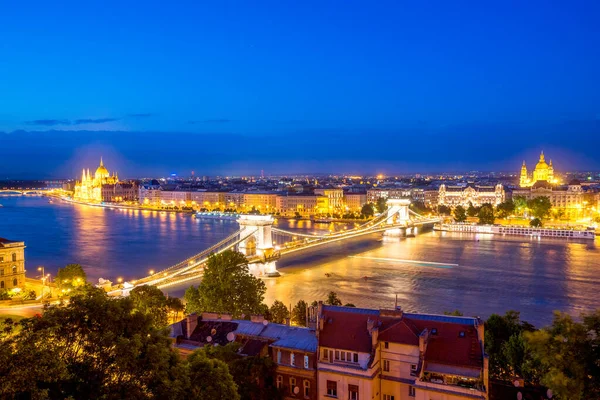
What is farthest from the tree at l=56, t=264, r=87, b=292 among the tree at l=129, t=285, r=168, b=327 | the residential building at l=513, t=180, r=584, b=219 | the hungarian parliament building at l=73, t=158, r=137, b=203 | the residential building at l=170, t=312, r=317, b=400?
the hungarian parliament building at l=73, t=158, r=137, b=203

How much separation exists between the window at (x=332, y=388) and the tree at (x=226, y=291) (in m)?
5.17

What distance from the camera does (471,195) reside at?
6281 cm

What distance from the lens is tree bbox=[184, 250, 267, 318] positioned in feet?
41.0

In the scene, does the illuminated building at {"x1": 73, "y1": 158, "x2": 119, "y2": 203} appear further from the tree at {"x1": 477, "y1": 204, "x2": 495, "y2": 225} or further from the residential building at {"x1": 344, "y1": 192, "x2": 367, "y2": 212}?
the tree at {"x1": 477, "y1": 204, "x2": 495, "y2": 225}

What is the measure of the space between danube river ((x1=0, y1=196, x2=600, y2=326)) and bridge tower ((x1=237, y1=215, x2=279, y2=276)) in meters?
0.92

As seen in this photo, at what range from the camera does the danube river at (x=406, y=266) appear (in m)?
17.4

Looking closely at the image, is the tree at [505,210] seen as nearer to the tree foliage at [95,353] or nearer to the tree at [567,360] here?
the tree at [567,360]

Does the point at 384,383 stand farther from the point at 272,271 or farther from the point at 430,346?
the point at 272,271

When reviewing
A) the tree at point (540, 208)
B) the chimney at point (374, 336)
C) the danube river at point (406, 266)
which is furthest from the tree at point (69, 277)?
the tree at point (540, 208)

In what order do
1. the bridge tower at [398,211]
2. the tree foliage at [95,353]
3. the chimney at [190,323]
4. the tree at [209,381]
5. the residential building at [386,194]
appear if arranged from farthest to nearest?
the residential building at [386,194], the bridge tower at [398,211], the chimney at [190,323], the tree at [209,381], the tree foliage at [95,353]

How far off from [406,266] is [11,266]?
15506 millimetres

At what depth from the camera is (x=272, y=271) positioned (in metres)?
22.1

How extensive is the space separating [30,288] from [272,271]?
887 cm

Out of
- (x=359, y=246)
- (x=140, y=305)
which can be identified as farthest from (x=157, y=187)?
(x=140, y=305)
